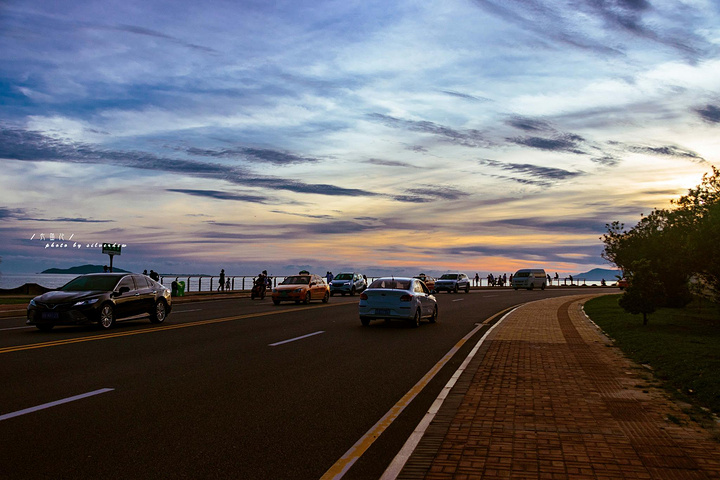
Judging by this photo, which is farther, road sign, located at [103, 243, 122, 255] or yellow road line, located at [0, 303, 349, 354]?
road sign, located at [103, 243, 122, 255]

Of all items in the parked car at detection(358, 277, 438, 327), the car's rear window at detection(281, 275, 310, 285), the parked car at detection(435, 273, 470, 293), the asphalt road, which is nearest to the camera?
the asphalt road

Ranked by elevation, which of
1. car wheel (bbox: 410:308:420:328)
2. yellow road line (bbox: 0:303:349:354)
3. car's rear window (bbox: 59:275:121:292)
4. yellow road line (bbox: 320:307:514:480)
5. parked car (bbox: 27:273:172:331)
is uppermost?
car's rear window (bbox: 59:275:121:292)

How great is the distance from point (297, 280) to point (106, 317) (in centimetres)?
1559

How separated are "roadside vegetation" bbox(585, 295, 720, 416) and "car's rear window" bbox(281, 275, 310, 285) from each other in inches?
557

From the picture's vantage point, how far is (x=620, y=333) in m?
16.8

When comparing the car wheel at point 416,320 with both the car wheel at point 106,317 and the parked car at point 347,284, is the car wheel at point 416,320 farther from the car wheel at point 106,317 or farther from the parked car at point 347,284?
the parked car at point 347,284

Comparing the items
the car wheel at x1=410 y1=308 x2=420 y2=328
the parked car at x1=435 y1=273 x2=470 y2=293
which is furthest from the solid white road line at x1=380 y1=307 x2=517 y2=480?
the parked car at x1=435 y1=273 x2=470 y2=293

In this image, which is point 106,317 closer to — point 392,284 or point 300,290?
point 392,284

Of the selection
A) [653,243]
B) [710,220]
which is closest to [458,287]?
[653,243]

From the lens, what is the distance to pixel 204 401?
7.71 metres

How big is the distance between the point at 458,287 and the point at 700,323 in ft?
101

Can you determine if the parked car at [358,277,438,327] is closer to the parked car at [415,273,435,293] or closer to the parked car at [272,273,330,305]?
the parked car at [272,273,330,305]

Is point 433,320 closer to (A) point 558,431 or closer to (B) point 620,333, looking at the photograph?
(B) point 620,333

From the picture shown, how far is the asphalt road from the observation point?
5281 millimetres
